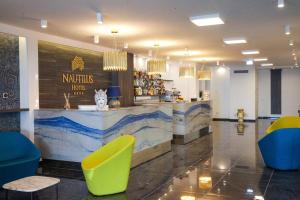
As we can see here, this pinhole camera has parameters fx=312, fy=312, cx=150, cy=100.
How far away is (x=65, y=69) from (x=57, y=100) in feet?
2.77

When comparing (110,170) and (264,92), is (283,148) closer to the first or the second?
(110,170)

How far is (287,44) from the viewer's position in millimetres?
8828

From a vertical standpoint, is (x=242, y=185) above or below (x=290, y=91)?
below

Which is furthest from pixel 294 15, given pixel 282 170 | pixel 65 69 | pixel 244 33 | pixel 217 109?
pixel 217 109

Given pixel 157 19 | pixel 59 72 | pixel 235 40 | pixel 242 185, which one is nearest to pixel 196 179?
pixel 242 185

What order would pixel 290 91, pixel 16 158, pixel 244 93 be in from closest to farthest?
pixel 16 158
pixel 244 93
pixel 290 91

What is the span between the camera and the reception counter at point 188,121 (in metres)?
9.42

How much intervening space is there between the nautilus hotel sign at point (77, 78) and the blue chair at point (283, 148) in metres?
4.86

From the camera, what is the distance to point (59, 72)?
7691 millimetres

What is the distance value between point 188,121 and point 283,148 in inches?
158

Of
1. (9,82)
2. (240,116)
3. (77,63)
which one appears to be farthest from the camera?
(240,116)

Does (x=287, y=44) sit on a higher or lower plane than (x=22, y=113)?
higher

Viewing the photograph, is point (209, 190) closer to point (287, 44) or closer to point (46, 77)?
point (46, 77)

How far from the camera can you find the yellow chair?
4449 mm
